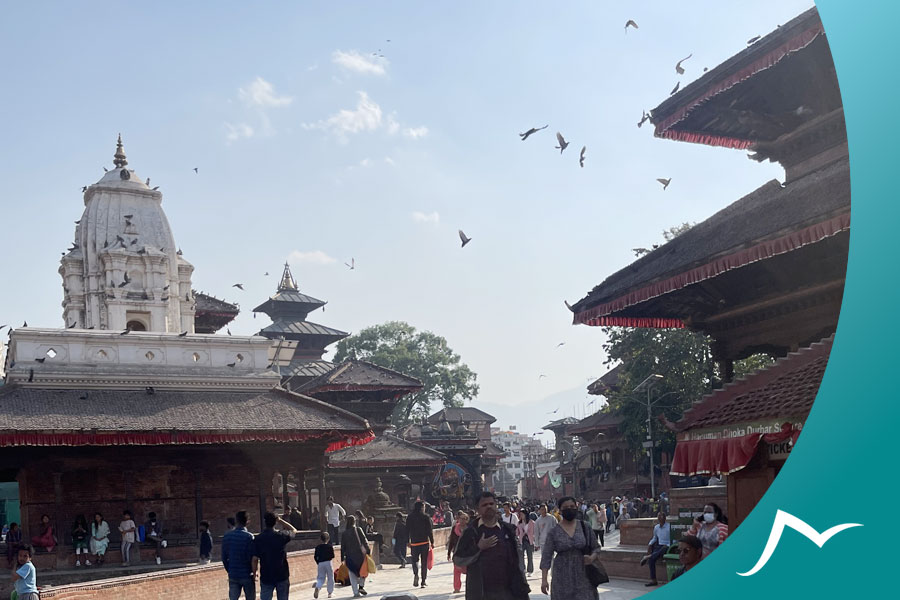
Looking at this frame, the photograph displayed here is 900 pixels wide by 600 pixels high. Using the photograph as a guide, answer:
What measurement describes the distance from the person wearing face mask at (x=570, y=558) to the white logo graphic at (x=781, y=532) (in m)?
1.56

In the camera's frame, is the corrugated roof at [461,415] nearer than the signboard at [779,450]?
No

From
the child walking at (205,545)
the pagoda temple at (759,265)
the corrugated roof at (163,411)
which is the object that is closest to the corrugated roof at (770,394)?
the pagoda temple at (759,265)

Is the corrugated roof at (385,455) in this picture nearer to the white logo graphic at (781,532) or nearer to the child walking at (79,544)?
the child walking at (79,544)

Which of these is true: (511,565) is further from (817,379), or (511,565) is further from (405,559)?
(405,559)

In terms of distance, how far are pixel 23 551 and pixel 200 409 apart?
12.2m

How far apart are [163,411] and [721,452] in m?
16.9

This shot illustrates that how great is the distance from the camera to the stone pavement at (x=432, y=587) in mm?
16172

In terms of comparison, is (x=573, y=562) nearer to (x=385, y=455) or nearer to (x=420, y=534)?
(x=420, y=534)

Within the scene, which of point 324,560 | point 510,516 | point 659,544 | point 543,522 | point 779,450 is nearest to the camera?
point 779,450

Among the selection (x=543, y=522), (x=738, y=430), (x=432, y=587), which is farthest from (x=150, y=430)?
(x=738, y=430)

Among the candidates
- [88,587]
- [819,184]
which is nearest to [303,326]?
[88,587]

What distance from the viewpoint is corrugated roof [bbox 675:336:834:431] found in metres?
10.9

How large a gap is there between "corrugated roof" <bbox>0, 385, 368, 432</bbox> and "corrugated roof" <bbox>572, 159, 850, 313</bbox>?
11621 millimetres

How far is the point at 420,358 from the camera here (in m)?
90.4
